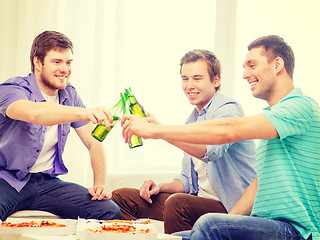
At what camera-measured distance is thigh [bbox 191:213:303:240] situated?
1.52 metres

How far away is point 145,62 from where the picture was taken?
3955 millimetres

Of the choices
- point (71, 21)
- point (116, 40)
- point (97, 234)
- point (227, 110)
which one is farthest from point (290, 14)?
point (97, 234)

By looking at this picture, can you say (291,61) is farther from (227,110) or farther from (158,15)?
(158,15)

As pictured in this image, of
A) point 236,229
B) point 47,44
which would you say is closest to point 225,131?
point 236,229

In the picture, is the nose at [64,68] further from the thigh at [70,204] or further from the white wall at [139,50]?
the white wall at [139,50]

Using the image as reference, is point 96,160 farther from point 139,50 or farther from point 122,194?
point 139,50

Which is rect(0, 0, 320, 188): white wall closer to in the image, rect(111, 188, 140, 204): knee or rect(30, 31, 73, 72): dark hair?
rect(111, 188, 140, 204): knee

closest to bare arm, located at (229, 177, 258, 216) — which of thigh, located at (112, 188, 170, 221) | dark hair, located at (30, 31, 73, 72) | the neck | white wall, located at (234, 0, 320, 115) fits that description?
the neck

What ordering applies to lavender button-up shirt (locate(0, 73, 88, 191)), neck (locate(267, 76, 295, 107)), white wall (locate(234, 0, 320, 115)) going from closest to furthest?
neck (locate(267, 76, 295, 107))
lavender button-up shirt (locate(0, 73, 88, 191))
white wall (locate(234, 0, 320, 115))

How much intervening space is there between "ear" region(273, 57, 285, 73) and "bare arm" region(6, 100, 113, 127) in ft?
2.38

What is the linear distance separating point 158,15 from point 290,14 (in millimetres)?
1253

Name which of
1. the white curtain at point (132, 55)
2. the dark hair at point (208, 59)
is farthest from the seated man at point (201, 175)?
the white curtain at point (132, 55)

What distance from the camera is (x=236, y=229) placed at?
1.52 m

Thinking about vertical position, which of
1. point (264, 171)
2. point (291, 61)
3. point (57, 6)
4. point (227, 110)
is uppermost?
point (57, 6)
